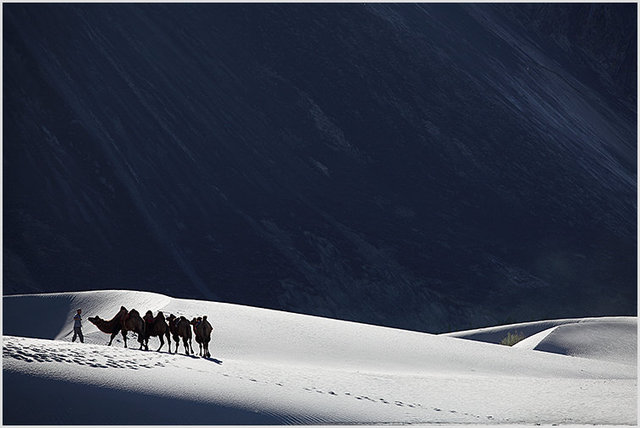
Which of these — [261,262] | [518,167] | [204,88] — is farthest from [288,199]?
[518,167]

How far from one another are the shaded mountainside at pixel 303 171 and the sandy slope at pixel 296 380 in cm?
2062

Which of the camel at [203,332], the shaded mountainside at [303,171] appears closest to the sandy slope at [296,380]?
the camel at [203,332]

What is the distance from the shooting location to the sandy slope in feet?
35.6

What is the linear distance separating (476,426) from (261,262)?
101ft

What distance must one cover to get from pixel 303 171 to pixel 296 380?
3525cm

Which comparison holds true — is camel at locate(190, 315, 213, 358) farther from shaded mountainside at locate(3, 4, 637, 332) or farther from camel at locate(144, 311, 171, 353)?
shaded mountainside at locate(3, 4, 637, 332)

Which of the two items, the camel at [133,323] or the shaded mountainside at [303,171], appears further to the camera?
the shaded mountainside at [303,171]

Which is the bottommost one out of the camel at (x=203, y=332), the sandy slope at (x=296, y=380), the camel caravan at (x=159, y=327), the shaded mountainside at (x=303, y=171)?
the sandy slope at (x=296, y=380)

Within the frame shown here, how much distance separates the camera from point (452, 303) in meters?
43.2

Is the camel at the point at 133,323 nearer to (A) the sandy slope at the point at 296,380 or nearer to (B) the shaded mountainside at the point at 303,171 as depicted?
(A) the sandy slope at the point at 296,380

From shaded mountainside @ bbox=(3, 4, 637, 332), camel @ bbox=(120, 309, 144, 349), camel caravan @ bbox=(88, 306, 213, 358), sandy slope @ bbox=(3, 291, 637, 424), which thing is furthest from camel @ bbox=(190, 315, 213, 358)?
Answer: shaded mountainside @ bbox=(3, 4, 637, 332)

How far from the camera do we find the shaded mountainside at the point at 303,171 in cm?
4125

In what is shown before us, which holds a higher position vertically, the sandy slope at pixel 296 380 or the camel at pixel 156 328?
the camel at pixel 156 328

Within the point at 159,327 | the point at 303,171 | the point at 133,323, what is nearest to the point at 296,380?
the point at 159,327
